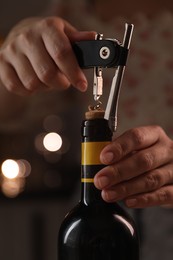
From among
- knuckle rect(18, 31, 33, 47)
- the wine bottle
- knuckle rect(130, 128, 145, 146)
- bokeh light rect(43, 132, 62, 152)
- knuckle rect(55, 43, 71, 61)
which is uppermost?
bokeh light rect(43, 132, 62, 152)

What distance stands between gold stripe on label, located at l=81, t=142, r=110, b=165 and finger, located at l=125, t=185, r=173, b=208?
90 millimetres

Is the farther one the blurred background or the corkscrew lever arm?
the blurred background

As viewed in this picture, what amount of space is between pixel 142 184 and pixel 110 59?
0.18m

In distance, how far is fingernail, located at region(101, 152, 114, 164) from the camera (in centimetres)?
64

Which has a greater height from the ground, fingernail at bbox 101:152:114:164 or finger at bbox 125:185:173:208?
fingernail at bbox 101:152:114:164

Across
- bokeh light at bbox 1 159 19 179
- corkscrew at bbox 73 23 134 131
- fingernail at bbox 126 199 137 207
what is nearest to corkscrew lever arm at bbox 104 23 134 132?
corkscrew at bbox 73 23 134 131

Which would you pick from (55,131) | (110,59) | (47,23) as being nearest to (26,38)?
(47,23)

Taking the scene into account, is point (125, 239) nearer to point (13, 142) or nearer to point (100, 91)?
point (100, 91)

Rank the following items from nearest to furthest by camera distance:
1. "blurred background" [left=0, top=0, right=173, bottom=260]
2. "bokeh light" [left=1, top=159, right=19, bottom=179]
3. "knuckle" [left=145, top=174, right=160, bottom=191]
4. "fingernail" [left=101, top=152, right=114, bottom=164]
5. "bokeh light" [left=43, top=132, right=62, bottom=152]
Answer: "fingernail" [left=101, top=152, right=114, bottom=164], "knuckle" [left=145, top=174, right=160, bottom=191], "blurred background" [left=0, top=0, right=173, bottom=260], "bokeh light" [left=1, top=159, right=19, bottom=179], "bokeh light" [left=43, top=132, right=62, bottom=152]

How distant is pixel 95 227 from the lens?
2.12 feet

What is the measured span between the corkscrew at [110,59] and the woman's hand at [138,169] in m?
0.04

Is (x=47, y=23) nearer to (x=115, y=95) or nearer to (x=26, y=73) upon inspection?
(x=26, y=73)

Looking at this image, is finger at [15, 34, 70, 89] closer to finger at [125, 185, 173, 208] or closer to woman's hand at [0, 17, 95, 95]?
woman's hand at [0, 17, 95, 95]

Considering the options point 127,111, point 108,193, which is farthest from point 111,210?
point 127,111
